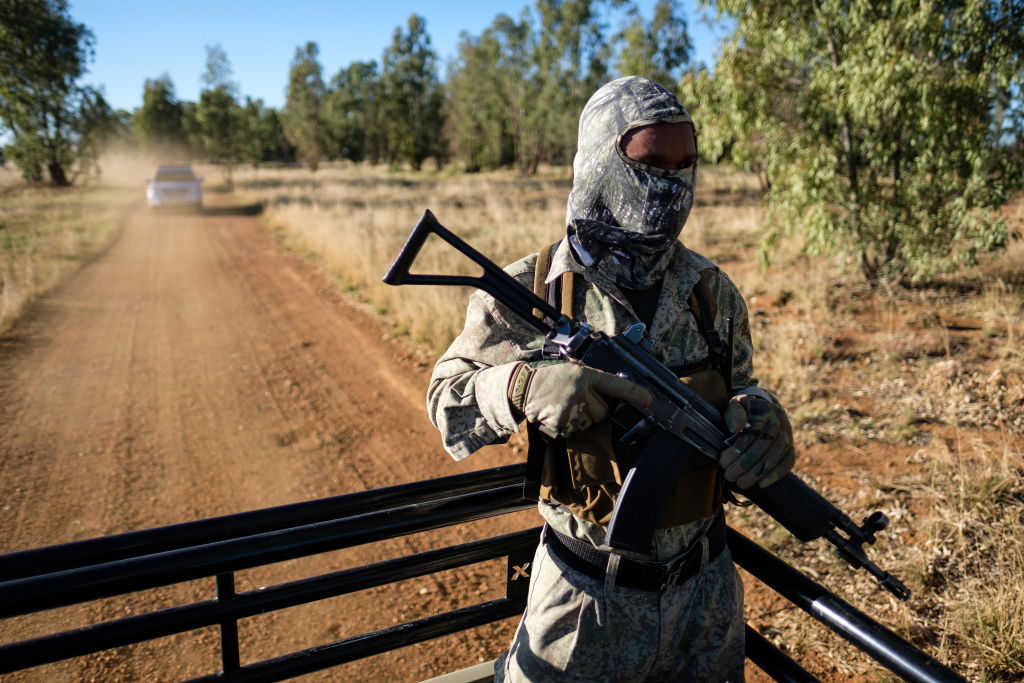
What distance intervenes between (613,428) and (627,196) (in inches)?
22.5

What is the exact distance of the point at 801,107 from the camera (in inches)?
277

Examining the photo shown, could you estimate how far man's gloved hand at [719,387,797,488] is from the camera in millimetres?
1359

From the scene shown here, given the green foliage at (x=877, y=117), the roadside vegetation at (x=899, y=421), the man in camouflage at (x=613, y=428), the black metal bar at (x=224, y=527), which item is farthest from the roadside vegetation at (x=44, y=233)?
the green foliage at (x=877, y=117)

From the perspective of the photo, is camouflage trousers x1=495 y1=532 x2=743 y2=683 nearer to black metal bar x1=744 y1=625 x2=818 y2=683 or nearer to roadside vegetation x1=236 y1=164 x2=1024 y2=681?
black metal bar x1=744 y1=625 x2=818 y2=683

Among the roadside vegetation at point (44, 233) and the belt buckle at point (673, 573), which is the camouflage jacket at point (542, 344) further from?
the roadside vegetation at point (44, 233)

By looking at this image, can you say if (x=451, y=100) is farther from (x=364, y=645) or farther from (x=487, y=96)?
(x=364, y=645)

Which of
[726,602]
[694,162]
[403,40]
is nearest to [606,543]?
[726,602]

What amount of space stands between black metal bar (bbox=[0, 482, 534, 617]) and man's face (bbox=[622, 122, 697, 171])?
971mm

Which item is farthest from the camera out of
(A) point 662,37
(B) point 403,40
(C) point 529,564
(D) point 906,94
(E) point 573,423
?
(B) point 403,40

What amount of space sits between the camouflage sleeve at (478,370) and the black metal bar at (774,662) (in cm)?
87

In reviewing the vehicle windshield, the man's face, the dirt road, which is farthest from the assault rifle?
the vehicle windshield

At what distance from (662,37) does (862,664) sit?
87.0 feet

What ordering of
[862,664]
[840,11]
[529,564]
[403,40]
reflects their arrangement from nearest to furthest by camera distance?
[529,564] → [862,664] → [840,11] → [403,40]

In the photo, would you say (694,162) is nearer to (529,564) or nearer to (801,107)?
(529,564)
